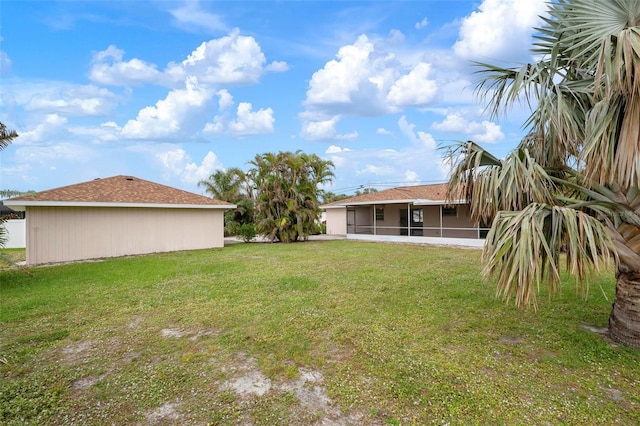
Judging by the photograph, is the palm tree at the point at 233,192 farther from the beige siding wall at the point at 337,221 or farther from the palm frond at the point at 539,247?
the palm frond at the point at 539,247

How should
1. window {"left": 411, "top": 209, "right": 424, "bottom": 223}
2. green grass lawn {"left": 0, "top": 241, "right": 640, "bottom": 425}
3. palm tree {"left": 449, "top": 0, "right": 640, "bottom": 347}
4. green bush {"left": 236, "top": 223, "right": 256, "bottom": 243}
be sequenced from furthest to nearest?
window {"left": 411, "top": 209, "right": 424, "bottom": 223}
green bush {"left": 236, "top": 223, "right": 256, "bottom": 243}
palm tree {"left": 449, "top": 0, "right": 640, "bottom": 347}
green grass lawn {"left": 0, "top": 241, "right": 640, "bottom": 425}

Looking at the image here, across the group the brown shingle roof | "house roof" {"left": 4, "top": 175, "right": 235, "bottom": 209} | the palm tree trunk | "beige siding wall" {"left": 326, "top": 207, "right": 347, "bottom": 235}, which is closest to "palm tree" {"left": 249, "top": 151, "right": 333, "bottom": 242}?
"house roof" {"left": 4, "top": 175, "right": 235, "bottom": 209}

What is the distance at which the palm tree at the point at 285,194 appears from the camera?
19.7 meters

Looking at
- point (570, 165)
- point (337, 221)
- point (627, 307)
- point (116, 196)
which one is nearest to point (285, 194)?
point (116, 196)

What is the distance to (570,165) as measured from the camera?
4781mm

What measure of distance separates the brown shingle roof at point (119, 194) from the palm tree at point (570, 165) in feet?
49.2

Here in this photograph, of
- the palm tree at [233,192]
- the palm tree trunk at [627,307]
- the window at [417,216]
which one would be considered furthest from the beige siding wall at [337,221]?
the palm tree trunk at [627,307]

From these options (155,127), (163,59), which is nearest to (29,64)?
(163,59)

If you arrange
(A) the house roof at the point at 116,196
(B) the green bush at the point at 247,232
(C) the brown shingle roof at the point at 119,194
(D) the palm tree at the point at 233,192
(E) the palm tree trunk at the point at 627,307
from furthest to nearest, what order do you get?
(D) the palm tree at the point at 233,192
(B) the green bush at the point at 247,232
(C) the brown shingle roof at the point at 119,194
(A) the house roof at the point at 116,196
(E) the palm tree trunk at the point at 627,307

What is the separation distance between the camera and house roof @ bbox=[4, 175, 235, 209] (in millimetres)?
12898

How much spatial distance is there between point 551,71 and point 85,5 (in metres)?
12.2

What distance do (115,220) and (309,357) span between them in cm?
1404

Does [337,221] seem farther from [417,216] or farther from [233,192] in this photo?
[233,192]

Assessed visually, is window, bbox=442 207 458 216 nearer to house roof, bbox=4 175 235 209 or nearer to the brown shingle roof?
house roof, bbox=4 175 235 209
